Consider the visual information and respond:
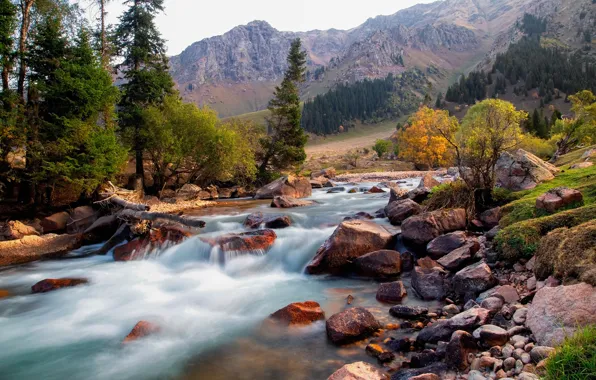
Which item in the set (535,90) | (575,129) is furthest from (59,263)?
(535,90)

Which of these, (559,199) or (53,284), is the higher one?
(559,199)

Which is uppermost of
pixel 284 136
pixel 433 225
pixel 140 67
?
pixel 140 67

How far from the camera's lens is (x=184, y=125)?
31.1m

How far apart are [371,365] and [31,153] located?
21542 millimetres

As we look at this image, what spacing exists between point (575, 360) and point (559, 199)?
7735 millimetres

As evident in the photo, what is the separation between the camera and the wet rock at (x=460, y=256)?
10.7m

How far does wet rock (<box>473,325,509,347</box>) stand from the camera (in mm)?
6316

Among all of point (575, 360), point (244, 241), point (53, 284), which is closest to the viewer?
point (575, 360)

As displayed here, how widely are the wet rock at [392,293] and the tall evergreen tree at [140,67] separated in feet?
84.7

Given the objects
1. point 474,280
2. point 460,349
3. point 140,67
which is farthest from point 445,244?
point 140,67

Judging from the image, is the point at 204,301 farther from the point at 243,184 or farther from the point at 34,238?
the point at 243,184

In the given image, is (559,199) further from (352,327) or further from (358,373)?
(358,373)

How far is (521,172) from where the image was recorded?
15625mm

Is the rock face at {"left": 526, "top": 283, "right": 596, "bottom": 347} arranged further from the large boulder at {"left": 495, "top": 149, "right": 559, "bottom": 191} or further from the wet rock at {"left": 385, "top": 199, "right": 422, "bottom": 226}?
the wet rock at {"left": 385, "top": 199, "right": 422, "bottom": 226}
